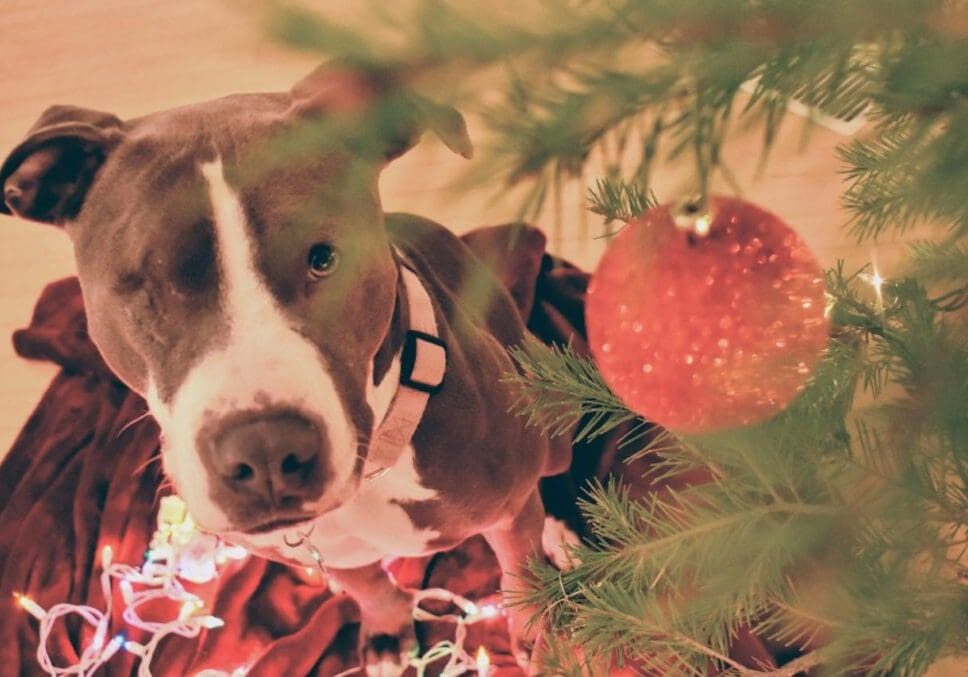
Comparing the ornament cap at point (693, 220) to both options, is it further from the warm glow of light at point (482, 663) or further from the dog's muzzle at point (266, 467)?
the warm glow of light at point (482, 663)

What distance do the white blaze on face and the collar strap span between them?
0.54ft

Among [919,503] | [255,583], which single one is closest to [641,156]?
[919,503]

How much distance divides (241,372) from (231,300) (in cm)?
8

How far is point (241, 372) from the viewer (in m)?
0.75

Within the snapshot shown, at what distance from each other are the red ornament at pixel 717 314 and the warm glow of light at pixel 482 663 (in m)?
0.85

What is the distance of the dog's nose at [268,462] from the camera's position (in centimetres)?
73

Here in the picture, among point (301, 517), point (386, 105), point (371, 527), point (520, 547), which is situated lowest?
point (520, 547)

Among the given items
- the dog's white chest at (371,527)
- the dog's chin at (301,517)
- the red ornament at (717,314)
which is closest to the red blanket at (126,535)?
the dog's white chest at (371,527)

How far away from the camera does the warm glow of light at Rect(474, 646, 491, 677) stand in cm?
133

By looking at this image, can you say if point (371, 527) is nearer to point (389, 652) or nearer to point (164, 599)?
point (389, 652)

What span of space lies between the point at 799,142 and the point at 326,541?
843 millimetres

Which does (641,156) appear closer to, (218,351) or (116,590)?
(218,351)

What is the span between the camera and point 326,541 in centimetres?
106

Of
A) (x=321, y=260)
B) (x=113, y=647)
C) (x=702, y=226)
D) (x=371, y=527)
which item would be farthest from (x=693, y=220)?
(x=113, y=647)
